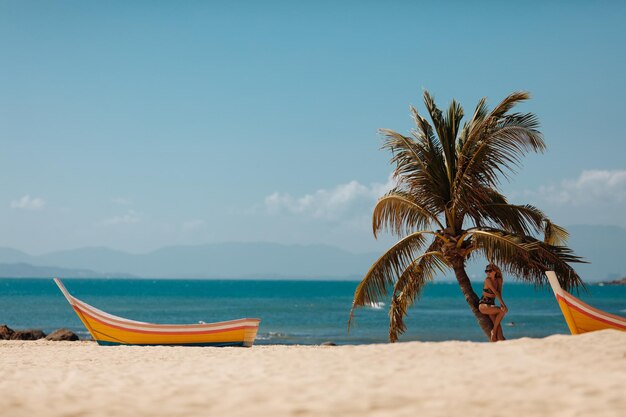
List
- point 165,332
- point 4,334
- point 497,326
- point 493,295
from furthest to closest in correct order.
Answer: point 4,334
point 165,332
point 497,326
point 493,295

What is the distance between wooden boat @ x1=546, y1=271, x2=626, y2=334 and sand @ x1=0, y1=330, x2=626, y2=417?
1368 mm

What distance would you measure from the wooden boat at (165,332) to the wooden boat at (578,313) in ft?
22.0

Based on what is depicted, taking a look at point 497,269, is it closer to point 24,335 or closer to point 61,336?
point 61,336

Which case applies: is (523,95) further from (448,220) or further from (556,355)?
(556,355)

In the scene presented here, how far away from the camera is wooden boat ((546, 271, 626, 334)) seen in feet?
38.8

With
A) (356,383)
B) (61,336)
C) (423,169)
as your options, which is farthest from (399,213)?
(61,336)

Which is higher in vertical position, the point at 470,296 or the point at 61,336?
the point at 470,296

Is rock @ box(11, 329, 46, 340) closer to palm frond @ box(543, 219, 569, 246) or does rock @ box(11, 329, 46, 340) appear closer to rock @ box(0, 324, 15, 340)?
rock @ box(0, 324, 15, 340)

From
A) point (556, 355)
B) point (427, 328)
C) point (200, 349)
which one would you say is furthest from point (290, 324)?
point (556, 355)

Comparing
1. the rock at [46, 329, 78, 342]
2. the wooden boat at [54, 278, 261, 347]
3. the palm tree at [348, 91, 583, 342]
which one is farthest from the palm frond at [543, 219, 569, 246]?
the rock at [46, 329, 78, 342]

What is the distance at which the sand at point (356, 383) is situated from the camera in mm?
6457

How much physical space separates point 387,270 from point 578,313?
12.5 ft

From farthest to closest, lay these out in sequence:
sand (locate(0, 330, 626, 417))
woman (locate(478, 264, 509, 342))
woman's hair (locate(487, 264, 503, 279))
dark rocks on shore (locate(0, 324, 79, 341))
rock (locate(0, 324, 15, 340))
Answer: rock (locate(0, 324, 15, 340))
dark rocks on shore (locate(0, 324, 79, 341))
woman's hair (locate(487, 264, 503, 279))
woman (locate(478, 264, 509, 342))
sand (locate(0, 330, 626, 417))

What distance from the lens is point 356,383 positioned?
7.50 m
